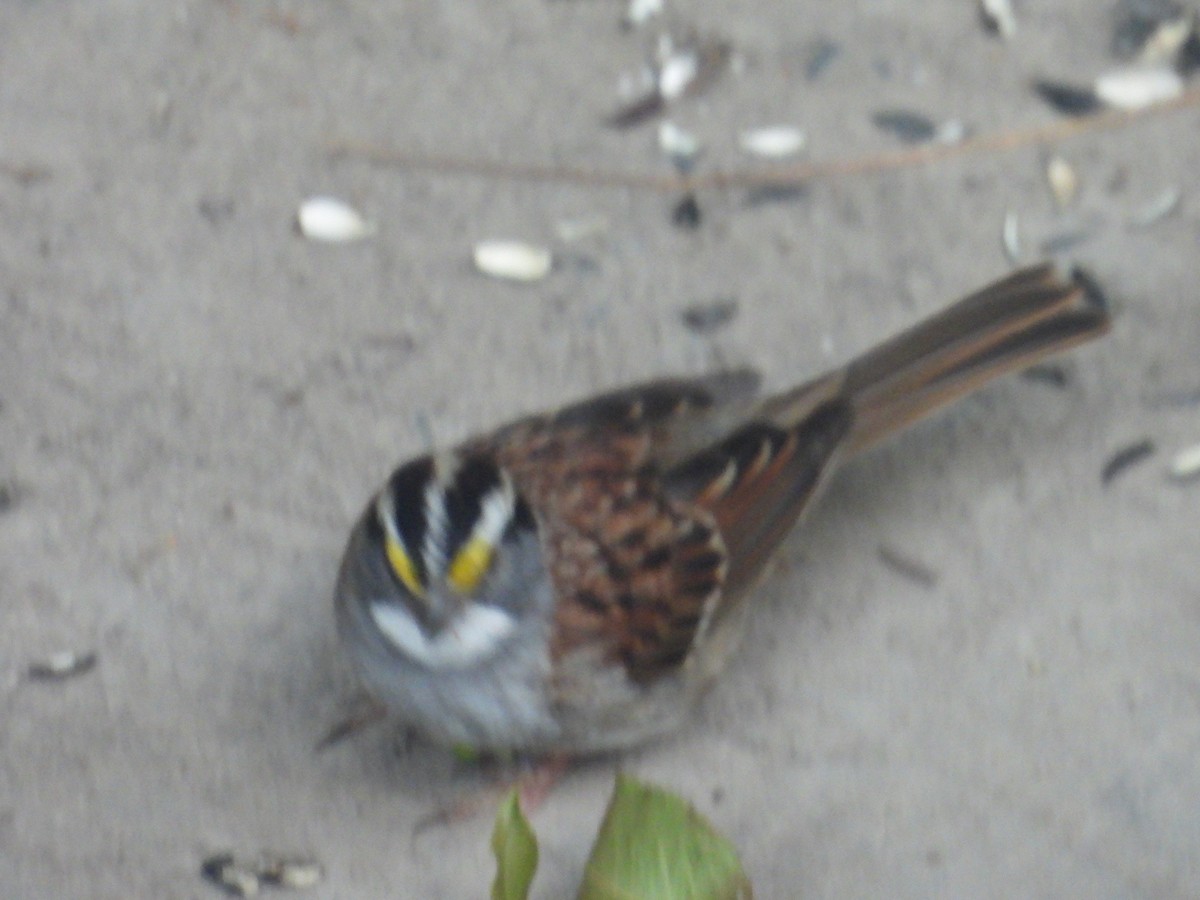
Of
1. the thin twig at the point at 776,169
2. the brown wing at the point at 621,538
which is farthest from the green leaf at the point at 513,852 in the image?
the thin twig at the point at 776,169

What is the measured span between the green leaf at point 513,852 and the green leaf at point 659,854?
116 millimetres

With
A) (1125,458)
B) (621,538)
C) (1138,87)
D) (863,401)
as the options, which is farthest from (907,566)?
(1138,87)

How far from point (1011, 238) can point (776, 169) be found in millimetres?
530

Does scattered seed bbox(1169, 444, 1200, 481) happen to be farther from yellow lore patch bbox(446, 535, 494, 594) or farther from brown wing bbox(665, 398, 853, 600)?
yellow lore patch bbox(446, 535, 494, 594)

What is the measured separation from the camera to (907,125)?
459 cm

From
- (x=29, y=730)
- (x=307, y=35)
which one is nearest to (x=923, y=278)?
(x=307, y=35)

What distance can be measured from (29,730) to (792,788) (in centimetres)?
128

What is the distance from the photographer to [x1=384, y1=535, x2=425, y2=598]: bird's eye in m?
3.14

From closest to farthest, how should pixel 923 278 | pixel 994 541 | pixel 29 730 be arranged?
pixel 29 730
pixel 994 541
pixel 923 278

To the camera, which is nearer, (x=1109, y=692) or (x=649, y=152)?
(x=1109, y=692)

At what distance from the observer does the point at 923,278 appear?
430 cm

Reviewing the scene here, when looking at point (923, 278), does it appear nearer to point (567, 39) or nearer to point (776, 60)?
point (776, 60)

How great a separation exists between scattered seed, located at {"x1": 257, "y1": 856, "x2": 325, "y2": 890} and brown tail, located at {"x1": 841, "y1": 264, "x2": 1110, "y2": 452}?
1192 mm

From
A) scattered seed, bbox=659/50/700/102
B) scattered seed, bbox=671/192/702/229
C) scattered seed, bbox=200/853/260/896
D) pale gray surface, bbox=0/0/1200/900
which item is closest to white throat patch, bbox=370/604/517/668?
pale gray surface, bbox=0/0/1200/900
